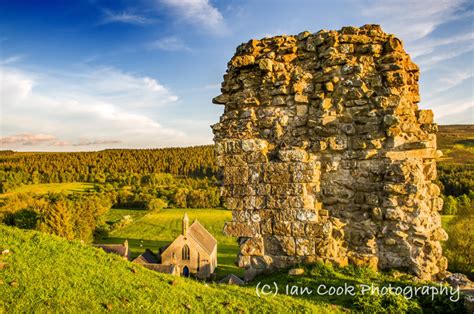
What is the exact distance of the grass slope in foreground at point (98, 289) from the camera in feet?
16.3

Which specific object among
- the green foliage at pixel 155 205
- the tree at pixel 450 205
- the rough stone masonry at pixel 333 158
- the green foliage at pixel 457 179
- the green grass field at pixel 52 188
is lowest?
the green foliage at pixel 155 205

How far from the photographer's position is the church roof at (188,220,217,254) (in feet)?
177

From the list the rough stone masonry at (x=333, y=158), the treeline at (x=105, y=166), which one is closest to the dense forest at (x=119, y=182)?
the treeline at (x=105, y=166)

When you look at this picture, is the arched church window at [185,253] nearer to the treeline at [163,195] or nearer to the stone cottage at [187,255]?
the stone cottage at [187,255]

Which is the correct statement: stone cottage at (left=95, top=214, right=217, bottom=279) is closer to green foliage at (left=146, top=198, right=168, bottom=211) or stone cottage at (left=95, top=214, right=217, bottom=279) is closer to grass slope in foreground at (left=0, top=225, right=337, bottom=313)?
green foliage at (left=146, top=198, right=168, bottom=211)

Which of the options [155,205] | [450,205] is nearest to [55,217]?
[155,205]

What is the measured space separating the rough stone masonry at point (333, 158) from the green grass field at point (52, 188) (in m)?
102

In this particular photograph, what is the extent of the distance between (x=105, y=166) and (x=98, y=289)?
431 ft

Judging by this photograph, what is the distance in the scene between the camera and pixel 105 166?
423 ft

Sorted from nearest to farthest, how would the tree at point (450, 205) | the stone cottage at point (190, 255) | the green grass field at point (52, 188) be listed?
the tree at point (450, 205) < the stone cottage at point (190, 255) < the green grass field at point (52, 188)

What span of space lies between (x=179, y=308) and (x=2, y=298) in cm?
238

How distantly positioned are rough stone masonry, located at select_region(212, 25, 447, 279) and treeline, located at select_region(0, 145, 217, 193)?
108683mm

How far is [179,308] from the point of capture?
508 centimetres

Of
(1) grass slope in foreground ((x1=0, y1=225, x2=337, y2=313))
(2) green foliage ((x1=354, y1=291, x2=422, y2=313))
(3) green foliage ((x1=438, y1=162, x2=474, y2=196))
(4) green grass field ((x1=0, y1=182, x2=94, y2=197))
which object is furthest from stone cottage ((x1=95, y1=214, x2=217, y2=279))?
(4) green grass field ((x1=0, y1=182, x2=94, y2=197))
